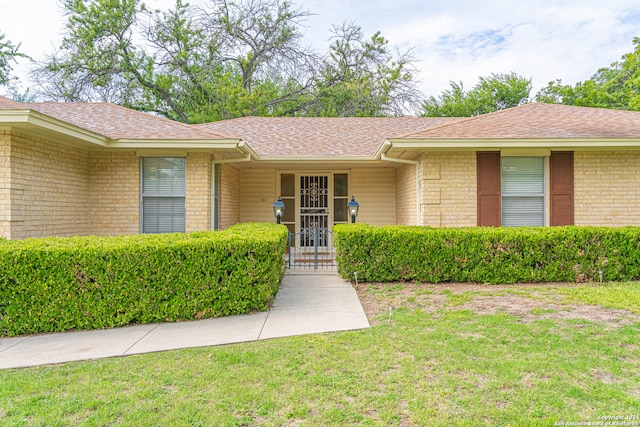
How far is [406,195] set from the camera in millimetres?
10117

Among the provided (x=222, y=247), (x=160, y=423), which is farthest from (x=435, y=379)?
(x=222, y=247)

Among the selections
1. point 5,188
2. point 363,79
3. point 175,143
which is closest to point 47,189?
point 5,188

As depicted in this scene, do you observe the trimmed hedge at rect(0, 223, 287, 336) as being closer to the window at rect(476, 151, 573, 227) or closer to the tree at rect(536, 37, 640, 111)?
the window at rect(476, 151, 573, 227)

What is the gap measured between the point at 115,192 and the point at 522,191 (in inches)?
352

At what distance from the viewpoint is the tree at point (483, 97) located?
84.0 ft

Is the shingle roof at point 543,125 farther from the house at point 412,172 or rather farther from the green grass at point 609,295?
the green grass at point 609,295

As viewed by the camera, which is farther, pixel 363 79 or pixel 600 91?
pixel 363 79

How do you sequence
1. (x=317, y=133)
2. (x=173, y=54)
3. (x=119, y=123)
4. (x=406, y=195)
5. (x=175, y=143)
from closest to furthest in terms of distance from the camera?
(x=175, y=143)
(x=119, y=123)
(x=406, y=195)
(x=317, y=133)
(x=173, y=54)

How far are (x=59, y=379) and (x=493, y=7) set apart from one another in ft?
55.1

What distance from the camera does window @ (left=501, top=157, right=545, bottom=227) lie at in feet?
28.0

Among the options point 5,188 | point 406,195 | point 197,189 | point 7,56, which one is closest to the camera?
point 5,188

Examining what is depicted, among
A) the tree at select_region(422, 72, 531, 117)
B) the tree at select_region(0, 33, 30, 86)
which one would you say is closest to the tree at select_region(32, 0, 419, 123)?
the tree at select_region(0, 33, 30, 86)

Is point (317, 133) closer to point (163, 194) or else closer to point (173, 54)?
point (163, 194)

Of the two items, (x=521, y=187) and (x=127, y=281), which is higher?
(x=521, y=187)
